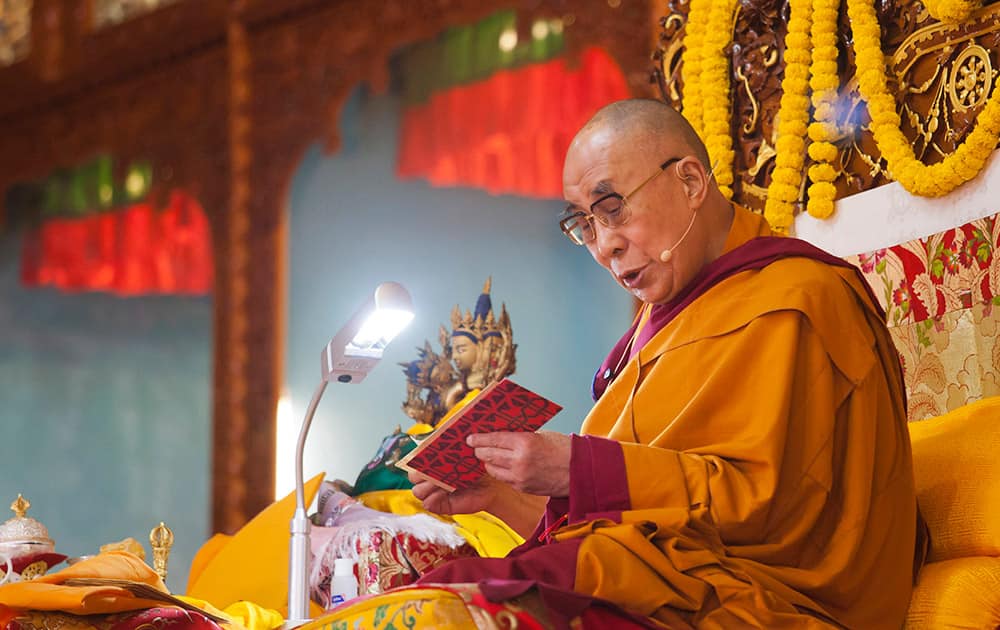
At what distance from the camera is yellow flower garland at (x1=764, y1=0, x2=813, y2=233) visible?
2986 millimetres

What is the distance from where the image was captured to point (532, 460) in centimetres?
173

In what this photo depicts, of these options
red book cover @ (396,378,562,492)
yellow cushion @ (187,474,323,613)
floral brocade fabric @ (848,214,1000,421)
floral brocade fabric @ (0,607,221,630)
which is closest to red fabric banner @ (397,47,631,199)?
floral brocade fabric @ (848,214,1000,421)

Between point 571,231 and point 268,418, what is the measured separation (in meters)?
3.32

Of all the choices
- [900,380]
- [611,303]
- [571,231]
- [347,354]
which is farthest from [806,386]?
[611,303]

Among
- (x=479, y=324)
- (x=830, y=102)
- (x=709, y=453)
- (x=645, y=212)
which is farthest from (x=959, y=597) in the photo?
(x=479, y=324)

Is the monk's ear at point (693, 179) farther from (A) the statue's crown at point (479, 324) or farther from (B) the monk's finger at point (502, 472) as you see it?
(A) the statue's crown at point (479, 324)

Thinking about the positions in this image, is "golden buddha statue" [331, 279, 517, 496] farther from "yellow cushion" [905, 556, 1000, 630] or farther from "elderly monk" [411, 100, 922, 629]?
"yellow cushion" [905, 556, 1000, 630]

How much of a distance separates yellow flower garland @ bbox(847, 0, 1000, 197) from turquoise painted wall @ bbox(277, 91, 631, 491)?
66.9 inches

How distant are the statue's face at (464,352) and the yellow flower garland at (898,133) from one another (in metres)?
1.21

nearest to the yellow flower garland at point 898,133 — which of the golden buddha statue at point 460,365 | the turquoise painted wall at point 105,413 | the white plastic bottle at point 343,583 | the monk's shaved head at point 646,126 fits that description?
the monk's shaved head at point 646,126

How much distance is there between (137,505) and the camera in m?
6.06

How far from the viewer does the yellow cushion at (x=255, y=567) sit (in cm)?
292

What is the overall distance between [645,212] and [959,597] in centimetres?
76

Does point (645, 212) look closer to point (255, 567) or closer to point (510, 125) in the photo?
point (255, 567)
